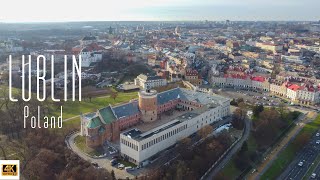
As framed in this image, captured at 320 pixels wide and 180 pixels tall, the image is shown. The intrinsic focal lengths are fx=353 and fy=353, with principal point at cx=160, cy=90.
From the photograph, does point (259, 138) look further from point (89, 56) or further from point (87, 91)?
point (89, 56)

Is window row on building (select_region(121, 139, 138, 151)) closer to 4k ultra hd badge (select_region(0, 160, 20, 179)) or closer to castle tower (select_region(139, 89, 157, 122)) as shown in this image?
castle tower (select_region(139, 89, 157, 122))

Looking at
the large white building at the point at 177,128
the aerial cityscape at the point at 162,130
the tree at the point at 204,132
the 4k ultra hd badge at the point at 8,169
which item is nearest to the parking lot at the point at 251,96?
the aerial cityscape at the point at 162,130

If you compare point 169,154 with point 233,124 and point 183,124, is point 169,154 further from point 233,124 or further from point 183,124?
point 233,124

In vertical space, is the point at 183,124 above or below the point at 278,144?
above

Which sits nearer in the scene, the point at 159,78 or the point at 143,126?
the point at 143,126

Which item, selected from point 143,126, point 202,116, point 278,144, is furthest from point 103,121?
point 278,144

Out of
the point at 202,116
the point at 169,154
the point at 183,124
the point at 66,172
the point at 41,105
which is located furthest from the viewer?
the point at 41,105

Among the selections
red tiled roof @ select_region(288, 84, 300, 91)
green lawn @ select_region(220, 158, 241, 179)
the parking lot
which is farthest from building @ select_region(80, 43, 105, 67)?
green lawn @ select_region(220, 158, 241, 179)
